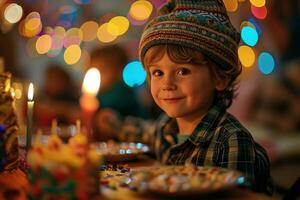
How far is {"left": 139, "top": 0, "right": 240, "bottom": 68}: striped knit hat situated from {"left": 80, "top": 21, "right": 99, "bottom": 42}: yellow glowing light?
385 cm

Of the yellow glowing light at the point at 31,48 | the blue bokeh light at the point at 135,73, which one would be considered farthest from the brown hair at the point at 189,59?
the yellow glowing light at the point at 31,48

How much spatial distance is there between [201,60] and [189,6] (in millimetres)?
180

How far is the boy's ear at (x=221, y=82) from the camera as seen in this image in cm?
163

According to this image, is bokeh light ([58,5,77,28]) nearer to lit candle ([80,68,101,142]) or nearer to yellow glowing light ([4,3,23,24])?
yellow glowing light ([4,3,23,24])

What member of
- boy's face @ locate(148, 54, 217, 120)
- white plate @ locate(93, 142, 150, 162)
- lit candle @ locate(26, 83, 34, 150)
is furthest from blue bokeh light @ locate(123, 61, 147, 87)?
lit candle @ locate(26, 83, 34, 150)

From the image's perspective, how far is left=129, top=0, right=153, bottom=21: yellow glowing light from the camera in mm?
4461

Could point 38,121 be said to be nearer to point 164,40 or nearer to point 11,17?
point 11,17

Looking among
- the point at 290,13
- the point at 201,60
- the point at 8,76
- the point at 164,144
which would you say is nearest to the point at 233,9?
the point at 290,13

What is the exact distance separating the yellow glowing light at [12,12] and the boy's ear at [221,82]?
2.61m

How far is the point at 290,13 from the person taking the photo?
4.65m

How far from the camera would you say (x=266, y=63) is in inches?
182

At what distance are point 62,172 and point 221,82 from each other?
2.83 ft

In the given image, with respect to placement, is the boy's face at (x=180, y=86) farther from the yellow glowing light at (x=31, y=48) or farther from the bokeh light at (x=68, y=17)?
the yellow glowing light at (x=31, y=48)

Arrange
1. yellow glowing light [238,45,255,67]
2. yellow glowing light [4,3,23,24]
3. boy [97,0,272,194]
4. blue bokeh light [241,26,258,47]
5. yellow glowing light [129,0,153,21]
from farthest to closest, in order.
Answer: yellow glowing light [129,0,153,21], yellow glowing light [238,45,255,67], yellow glowing light [4,3,23,24], blue bokeh light [241,26,258,47], boy [97,0,272,194]
